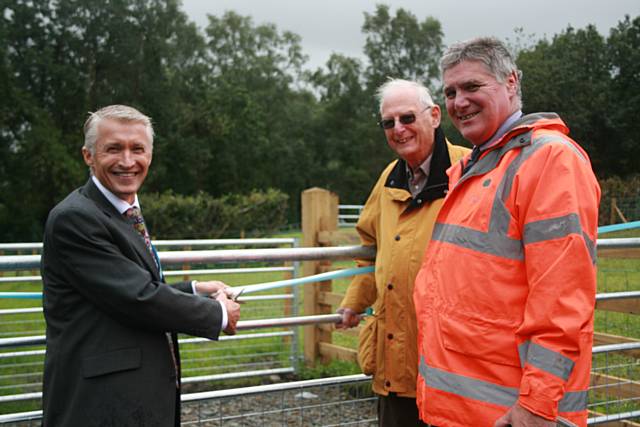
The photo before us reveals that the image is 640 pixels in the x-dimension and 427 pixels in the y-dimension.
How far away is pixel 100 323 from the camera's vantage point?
7.02 feet

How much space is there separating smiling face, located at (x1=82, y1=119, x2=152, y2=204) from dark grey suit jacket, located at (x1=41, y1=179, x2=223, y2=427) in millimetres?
155

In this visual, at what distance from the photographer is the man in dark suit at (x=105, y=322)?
2111 millimetres

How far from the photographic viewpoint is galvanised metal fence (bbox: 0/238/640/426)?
280 cm

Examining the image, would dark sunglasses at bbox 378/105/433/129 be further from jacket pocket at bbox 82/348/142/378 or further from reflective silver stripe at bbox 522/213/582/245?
jacket pocket at bbox 82/348/142/378

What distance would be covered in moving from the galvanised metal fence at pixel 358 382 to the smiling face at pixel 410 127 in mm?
554

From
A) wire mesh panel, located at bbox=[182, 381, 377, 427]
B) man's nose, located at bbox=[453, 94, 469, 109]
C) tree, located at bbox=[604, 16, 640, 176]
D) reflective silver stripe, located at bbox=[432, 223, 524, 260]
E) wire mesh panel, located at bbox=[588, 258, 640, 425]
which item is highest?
tree, located at bbox=[604, 16, 640, 176]

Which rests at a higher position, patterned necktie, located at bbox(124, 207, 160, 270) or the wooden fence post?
patterned necktie, located at bbox(124, 207, 160, 270)

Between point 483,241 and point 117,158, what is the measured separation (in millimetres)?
1346

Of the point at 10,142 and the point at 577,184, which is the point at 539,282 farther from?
the point at 10,142

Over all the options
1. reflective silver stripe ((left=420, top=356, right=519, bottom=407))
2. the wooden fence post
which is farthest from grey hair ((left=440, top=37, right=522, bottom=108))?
the wooden fence post

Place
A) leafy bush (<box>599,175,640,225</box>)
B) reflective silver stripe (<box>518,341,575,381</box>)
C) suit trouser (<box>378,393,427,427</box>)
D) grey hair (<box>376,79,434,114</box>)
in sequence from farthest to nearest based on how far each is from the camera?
leafy bush (<box>599,175,640,225</box>)
grey hair (<box>376,79,434,114</box>)
suit trouser (<box>378,393,427,427</box>)
reflective silver stripe (<box>518,341,575,381</box>)

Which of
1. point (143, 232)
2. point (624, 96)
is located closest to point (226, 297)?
point (143, 232)

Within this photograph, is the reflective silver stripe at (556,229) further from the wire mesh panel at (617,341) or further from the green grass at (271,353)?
the green grass at (271,353)

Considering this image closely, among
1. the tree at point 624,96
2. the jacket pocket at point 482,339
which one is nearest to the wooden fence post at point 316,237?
the jacket pocket at point 482,339
